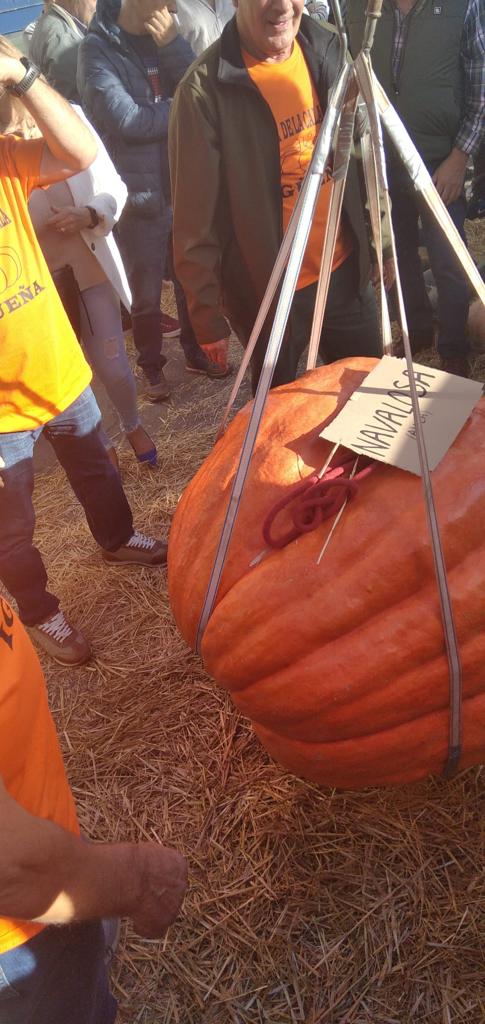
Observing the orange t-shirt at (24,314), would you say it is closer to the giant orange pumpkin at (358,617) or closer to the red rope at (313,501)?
the giant orange pumpkin at (358,617)

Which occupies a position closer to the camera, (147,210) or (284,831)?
(284,831)

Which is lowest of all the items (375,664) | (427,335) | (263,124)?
(427,335)

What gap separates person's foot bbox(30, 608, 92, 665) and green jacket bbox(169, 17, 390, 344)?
1.25 m

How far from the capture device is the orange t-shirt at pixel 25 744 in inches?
38.4

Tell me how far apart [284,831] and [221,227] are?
205cm

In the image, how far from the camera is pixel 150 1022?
1482 mm

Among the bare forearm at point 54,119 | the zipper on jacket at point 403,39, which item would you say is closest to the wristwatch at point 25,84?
the bare forearm at point 54,119

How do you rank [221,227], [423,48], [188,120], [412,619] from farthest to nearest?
[423,48], [221,227], [188,120], [412,619]

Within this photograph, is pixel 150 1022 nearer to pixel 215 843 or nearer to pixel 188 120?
pixel 215 843

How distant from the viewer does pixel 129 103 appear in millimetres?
3506

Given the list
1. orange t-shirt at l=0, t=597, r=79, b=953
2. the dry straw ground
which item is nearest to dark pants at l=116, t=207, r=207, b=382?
the dry straw ground

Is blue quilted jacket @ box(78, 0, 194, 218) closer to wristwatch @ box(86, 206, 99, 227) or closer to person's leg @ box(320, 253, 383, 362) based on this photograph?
wristwatch @ box(86, 206, 99, 227)

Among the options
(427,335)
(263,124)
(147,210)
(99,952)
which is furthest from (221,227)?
(99,952)

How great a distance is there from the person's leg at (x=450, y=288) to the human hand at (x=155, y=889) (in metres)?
3.02
